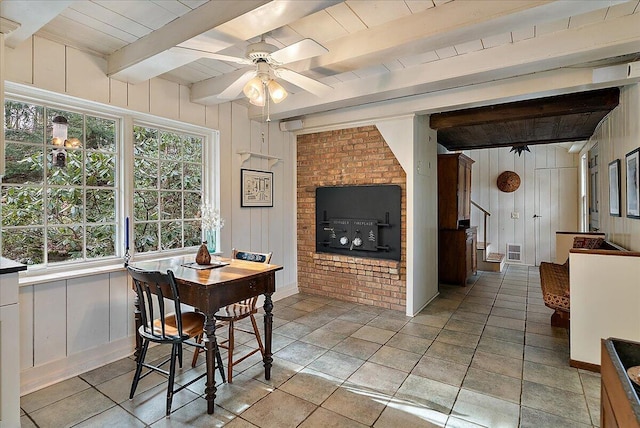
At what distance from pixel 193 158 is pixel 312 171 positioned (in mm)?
1727

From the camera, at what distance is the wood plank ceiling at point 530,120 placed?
3461 mm

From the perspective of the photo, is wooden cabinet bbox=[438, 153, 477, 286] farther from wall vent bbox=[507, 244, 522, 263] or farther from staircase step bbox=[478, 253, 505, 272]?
wall vent bbox=[507, 244, 522, 263]

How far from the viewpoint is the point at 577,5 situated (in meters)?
1.73

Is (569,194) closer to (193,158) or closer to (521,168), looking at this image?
(521,168)

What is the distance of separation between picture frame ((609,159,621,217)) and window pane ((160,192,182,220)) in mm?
4445

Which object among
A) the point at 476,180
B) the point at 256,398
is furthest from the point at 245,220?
the point at 476,180

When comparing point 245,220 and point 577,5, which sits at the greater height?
point 577,5

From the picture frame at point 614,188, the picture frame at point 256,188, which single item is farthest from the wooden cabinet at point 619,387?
the picture frame at point 256,188

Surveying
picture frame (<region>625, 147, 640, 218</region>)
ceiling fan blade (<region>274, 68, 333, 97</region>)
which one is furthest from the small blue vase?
picture frame (<region>625, 147, 640, 218</region>)

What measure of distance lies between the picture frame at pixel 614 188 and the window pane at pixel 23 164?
16.9 ft

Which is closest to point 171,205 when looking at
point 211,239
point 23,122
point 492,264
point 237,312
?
point 211,239

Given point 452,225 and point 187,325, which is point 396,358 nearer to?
point 187,325

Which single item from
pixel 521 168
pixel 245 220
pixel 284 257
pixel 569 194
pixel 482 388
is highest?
pixel 521 168

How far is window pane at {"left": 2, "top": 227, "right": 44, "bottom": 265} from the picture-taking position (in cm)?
238
